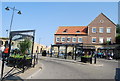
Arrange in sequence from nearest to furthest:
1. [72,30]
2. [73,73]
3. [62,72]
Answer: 1. [73,73]
2. [62,72]
3. [72,30]

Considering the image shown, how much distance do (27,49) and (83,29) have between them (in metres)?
39.1

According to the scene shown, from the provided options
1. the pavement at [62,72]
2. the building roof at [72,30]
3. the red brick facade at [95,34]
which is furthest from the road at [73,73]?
the building roof at [72,30]

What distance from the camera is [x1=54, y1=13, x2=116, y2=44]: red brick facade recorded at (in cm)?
5178

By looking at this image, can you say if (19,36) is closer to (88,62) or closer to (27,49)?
(27,49)

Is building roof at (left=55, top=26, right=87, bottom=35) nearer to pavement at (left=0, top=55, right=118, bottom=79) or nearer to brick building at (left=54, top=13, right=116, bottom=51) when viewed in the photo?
brick building at (left=54, top=13, right=116, bottom=51)

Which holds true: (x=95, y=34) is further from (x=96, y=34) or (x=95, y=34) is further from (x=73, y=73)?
(x=73, y=73)

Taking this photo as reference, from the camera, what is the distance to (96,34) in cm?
5259

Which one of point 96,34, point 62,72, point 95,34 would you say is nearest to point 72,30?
point 95,34

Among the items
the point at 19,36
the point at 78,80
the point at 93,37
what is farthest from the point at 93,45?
the point at 78,80

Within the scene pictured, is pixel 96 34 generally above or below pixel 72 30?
below

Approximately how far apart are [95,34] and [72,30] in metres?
8.95

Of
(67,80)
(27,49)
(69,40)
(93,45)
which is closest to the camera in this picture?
(67,80)

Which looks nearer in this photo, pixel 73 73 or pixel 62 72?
pixel 73 73

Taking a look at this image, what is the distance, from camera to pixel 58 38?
56.3 meters
